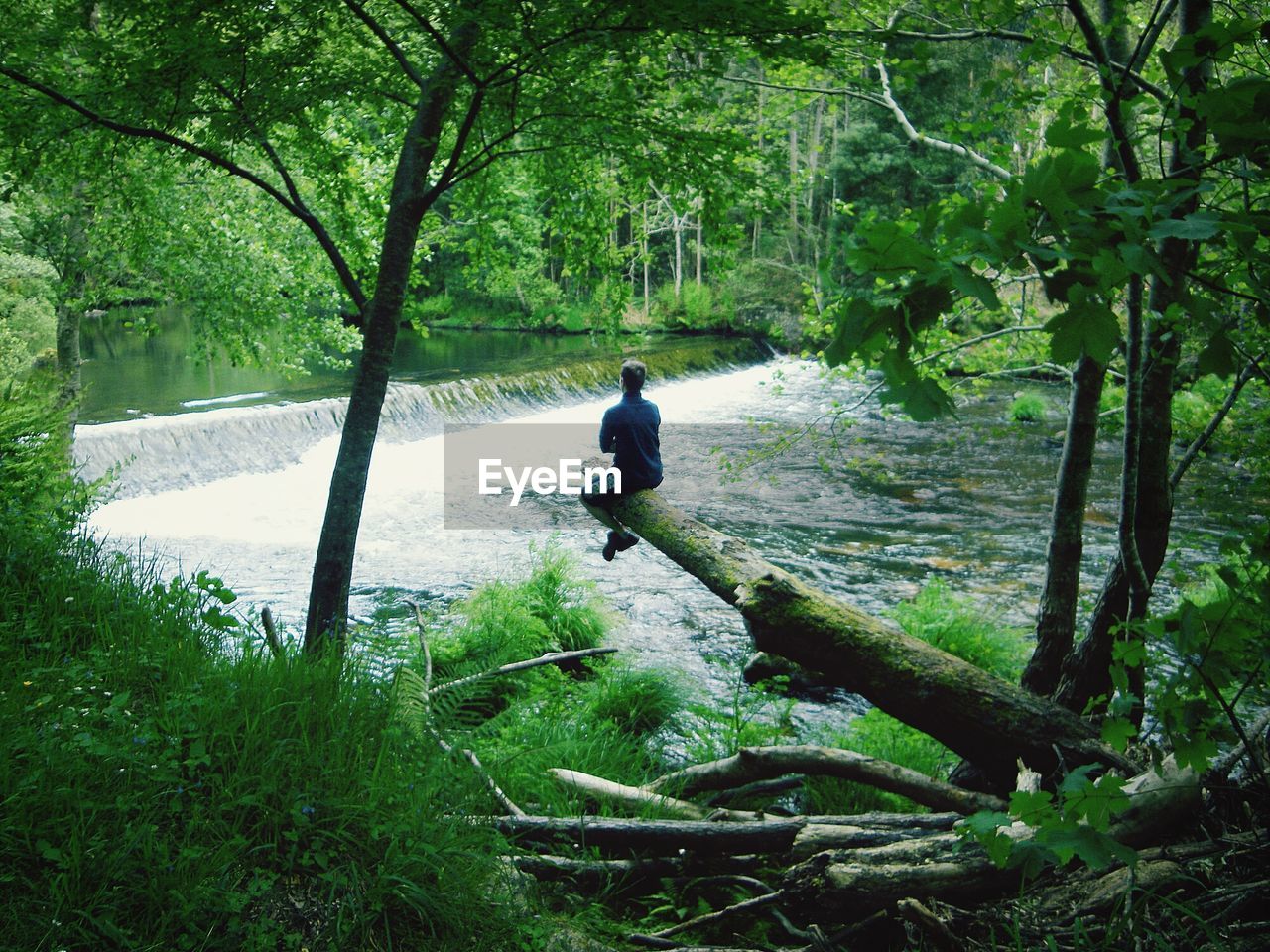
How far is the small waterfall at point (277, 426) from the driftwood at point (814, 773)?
6460mm

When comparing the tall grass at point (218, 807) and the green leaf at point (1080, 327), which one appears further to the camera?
the tall grass at point (218, 807)

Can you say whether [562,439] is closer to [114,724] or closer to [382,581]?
[382,581]

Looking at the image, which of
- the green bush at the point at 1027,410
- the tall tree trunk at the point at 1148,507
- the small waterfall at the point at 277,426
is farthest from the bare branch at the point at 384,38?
the green bush at the point at 1027,410

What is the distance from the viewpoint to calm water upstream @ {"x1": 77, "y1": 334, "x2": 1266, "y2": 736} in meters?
8.96

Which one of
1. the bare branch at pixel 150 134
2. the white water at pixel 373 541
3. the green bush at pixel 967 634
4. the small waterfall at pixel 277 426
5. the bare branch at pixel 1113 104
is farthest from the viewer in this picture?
the small waterfall at pixel 277 426

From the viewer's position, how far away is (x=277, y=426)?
46.2 feet

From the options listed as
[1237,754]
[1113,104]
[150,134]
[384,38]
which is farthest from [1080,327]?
[150,134]

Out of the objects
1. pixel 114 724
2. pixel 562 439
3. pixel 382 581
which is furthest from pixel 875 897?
pixel 562 439

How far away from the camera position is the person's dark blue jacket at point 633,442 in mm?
6523

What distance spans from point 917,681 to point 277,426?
12.2m

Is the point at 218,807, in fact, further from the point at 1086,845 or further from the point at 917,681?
the point at 917,681

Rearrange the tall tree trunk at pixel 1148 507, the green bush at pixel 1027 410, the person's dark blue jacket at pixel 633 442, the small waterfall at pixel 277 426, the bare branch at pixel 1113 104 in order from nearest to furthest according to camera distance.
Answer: the bare branch at pixel 1113 104 < the tall tree trunk at pixel 1148 507 < the person's dark blue jacket at pixel 633 442 < the small waterfall at pixel 277 426 < the green bush at pixel 1027 410

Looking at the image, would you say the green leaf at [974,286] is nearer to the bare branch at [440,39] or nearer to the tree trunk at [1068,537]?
the bare branch at [440,39]

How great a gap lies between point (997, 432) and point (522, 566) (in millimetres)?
5336
